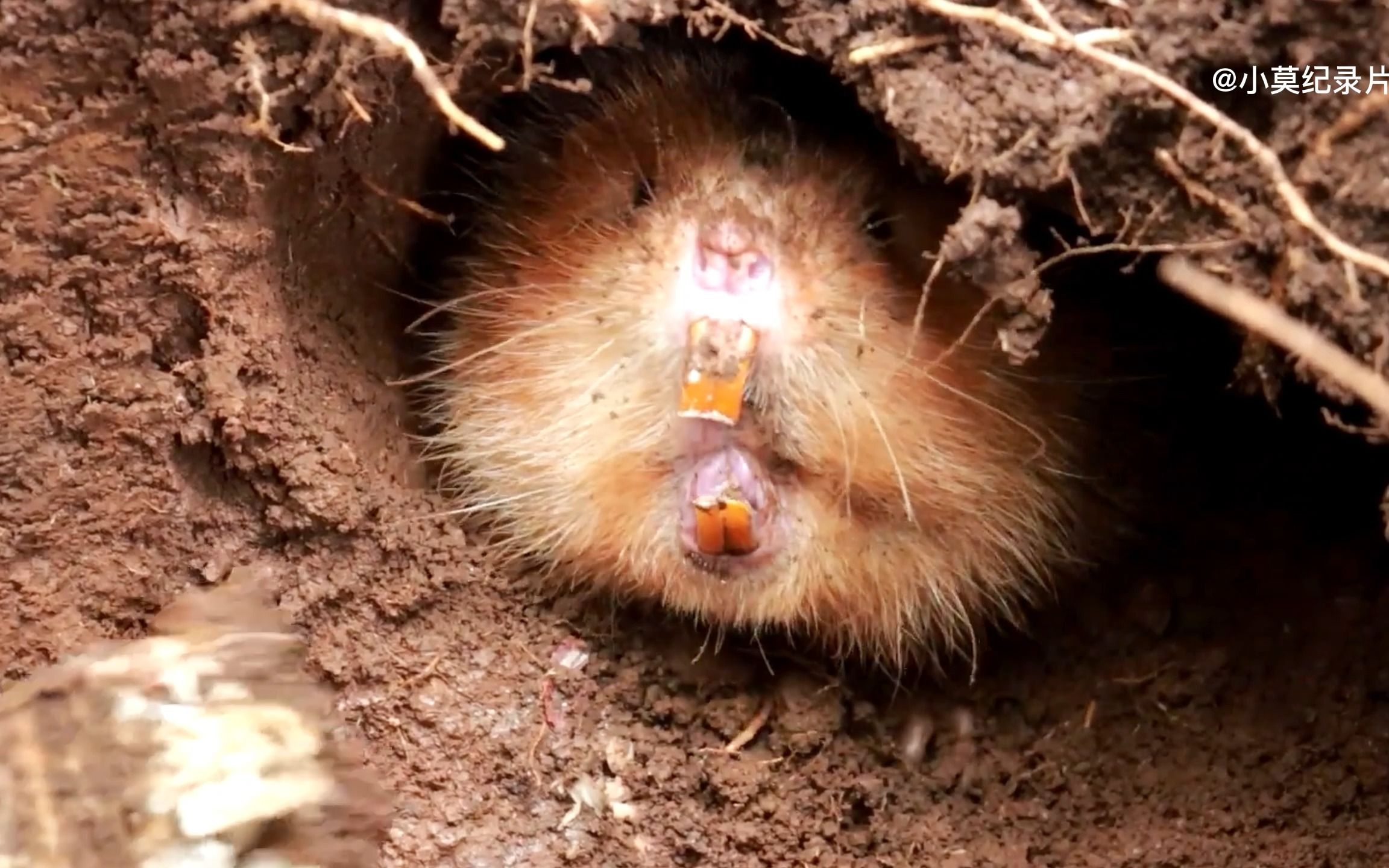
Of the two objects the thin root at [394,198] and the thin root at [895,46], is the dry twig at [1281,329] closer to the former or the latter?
the thin root at [895,46]

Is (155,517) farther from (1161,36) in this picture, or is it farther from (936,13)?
(1161,36)

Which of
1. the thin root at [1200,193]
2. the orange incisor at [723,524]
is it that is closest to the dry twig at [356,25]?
the orange incisor at [723,524]

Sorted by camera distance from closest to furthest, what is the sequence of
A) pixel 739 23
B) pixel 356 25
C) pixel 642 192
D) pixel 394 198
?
pixel 356 25 → pixel 739 23 → pixel 394 198 → pixel 642 192

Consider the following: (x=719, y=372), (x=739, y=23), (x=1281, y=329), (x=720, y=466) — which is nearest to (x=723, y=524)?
(x=720, y=466)

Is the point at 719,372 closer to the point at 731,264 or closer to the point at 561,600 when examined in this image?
the point at 731,264

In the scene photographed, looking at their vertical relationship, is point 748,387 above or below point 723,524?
above

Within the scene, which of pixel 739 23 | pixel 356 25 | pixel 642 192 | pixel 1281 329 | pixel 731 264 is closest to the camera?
pixel 1281 329

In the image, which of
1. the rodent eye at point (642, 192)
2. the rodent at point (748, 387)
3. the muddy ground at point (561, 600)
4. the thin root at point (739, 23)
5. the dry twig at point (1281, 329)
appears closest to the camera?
the dry twig at point (1281, 329)
